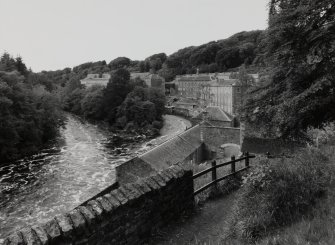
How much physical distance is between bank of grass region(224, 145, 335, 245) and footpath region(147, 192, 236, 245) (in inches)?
22.8

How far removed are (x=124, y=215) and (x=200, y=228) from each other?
6.46 ft

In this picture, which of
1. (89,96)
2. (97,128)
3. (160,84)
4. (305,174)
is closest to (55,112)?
(97,128)

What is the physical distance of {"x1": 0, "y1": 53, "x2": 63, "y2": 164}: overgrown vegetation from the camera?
3600 cm

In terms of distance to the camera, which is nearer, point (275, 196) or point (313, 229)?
point (313, 229)

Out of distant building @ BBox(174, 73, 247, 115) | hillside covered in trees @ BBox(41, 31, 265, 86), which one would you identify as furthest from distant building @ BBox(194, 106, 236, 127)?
hillside covered in trees @ BBox(41, 31, 265, 86)

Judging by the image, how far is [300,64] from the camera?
8.14 meters

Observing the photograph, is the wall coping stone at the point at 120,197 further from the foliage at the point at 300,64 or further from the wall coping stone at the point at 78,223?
the foliage at the point at 300,64

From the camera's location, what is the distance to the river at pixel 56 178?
21828mm

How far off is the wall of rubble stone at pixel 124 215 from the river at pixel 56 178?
15793mm

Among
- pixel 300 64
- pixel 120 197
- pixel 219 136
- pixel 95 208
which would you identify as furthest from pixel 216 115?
pixel 95 208

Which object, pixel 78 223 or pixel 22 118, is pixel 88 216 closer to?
pixel 78 223

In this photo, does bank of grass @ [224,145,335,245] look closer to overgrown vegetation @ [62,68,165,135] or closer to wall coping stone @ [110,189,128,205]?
wall coping stone @ [110,189,128,205]

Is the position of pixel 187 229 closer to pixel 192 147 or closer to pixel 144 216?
pixel 144 216

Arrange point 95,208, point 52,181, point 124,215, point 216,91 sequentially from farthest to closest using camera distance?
point 216,91, point 52,181, point 124,215, point 95,208
